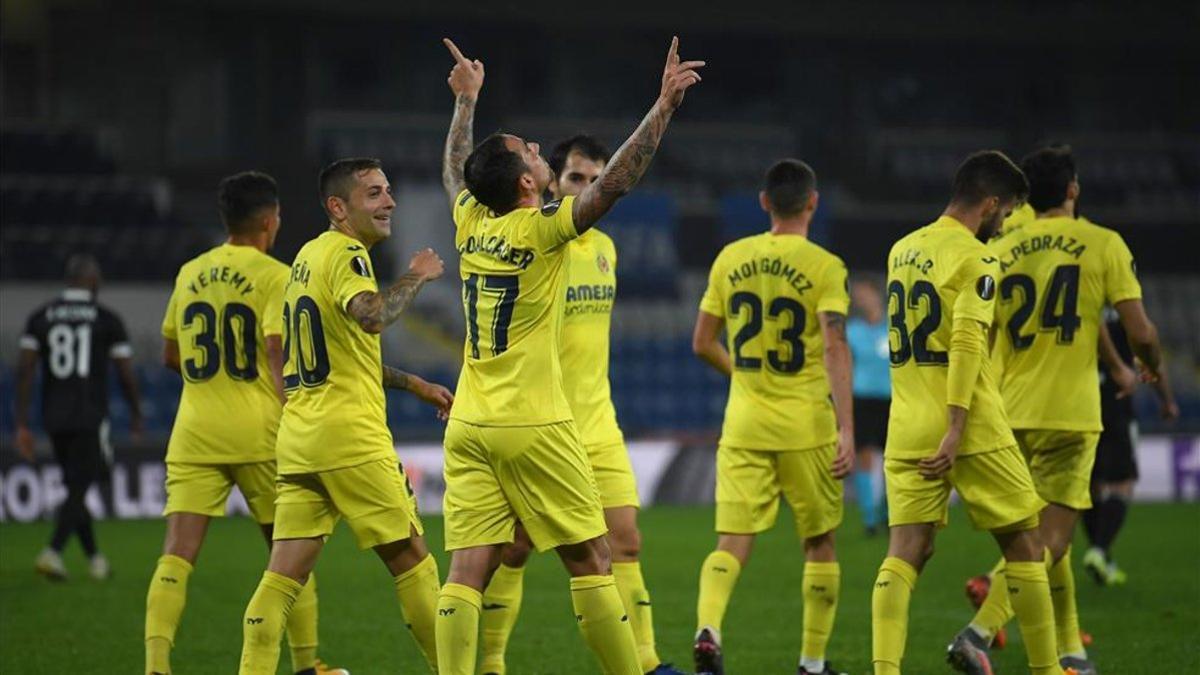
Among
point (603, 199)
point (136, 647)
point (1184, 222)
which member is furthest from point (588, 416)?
point (1184, 222)

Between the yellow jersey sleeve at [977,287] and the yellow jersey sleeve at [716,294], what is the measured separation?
5.17 ft

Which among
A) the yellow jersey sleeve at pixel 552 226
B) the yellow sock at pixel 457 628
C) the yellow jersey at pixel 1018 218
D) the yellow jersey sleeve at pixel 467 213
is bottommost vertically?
the yellow sock at pixel 457 628

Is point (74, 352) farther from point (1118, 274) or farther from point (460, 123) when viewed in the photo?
point (1118, 274)

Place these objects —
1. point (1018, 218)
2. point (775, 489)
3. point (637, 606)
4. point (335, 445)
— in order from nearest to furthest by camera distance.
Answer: point (335, 445)
point (637, 606)
point (775, 489)
point (1018, 218)

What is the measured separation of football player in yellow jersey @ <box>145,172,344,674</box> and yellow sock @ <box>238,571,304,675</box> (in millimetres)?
810

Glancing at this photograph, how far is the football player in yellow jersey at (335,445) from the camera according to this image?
717 centimetres

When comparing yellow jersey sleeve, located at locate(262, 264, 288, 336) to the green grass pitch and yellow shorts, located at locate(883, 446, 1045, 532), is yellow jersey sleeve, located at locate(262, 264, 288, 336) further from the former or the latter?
yellow shorts, located at locate(883, 446, 1045, 532)

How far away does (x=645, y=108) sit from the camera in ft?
113

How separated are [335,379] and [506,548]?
1.28 meters

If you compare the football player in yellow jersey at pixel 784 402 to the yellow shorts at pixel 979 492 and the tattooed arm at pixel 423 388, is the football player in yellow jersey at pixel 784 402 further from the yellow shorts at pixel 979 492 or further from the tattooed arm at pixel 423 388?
the tattooed arm at pixel 423 388

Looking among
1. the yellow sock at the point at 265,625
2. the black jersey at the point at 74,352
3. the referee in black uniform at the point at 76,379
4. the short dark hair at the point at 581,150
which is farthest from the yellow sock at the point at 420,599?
the black jersey at the point at 74,352

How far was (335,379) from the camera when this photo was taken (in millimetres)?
7234

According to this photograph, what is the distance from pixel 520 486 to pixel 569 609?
484cm

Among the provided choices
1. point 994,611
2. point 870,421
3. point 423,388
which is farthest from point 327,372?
point 870,421
